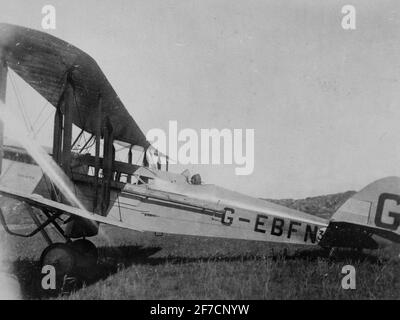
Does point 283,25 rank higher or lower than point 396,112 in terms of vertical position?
higher

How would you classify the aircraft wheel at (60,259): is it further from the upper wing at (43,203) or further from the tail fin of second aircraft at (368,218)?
the tail fin of second aircraft at (368,218)

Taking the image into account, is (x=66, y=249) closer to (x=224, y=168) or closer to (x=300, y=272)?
(x=224, y=168)

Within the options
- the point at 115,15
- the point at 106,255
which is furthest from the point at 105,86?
the point at 106,255

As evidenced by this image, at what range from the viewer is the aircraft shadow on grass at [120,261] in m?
4.28

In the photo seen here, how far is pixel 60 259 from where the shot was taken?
14.3 feet

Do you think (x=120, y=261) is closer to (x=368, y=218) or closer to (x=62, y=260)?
(x=62, y=260)

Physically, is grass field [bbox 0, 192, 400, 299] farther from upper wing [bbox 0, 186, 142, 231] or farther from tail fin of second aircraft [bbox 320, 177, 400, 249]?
upper wing [bbox 0, 186, 142, 231]

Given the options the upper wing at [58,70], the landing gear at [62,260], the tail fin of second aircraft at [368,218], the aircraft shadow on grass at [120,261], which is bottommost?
the aircraft shadow on grass at [120,261]

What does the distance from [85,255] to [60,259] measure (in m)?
0.86

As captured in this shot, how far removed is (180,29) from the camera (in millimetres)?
5277

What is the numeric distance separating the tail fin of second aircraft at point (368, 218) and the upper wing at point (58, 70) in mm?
3612

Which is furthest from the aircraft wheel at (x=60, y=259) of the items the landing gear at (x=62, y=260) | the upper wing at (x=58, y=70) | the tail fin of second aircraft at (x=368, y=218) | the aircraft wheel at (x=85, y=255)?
the tail fin of second aircraft at (x=368, y=218)
